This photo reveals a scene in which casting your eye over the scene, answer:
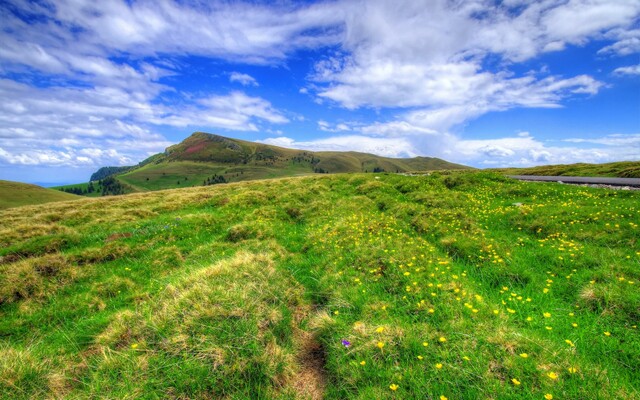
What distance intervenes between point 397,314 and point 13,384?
730 cm

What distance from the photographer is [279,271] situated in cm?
961

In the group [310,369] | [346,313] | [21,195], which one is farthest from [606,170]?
[21,195]

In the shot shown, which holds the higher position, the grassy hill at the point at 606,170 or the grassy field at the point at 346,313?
the grassy hill at the point at 606,170

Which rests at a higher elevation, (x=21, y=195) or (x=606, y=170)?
(x=606, y=170)

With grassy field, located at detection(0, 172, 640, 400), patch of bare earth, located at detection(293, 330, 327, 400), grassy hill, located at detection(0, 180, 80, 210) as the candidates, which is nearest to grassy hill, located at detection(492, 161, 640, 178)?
grassy field, located at detection(0, 172, 640, 400)

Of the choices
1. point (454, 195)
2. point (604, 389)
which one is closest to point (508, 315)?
point (604, 389)

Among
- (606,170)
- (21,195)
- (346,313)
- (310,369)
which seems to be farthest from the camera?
(21,195)

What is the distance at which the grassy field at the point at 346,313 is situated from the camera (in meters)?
4.78

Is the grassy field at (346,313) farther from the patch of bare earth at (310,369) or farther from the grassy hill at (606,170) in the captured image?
the grassy hill at (606,170)

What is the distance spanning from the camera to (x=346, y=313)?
Answer: 694 centimetres

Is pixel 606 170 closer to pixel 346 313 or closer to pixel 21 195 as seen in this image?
pixel 346 313

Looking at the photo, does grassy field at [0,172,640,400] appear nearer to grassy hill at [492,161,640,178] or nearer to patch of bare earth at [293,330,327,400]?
patch of bare earth at [293,330,327,400]

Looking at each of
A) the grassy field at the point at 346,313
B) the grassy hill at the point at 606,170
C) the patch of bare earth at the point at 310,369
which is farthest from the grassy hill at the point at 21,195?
the grassy hill at the point at 606,170

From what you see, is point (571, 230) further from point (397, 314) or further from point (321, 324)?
point (321, 324)
